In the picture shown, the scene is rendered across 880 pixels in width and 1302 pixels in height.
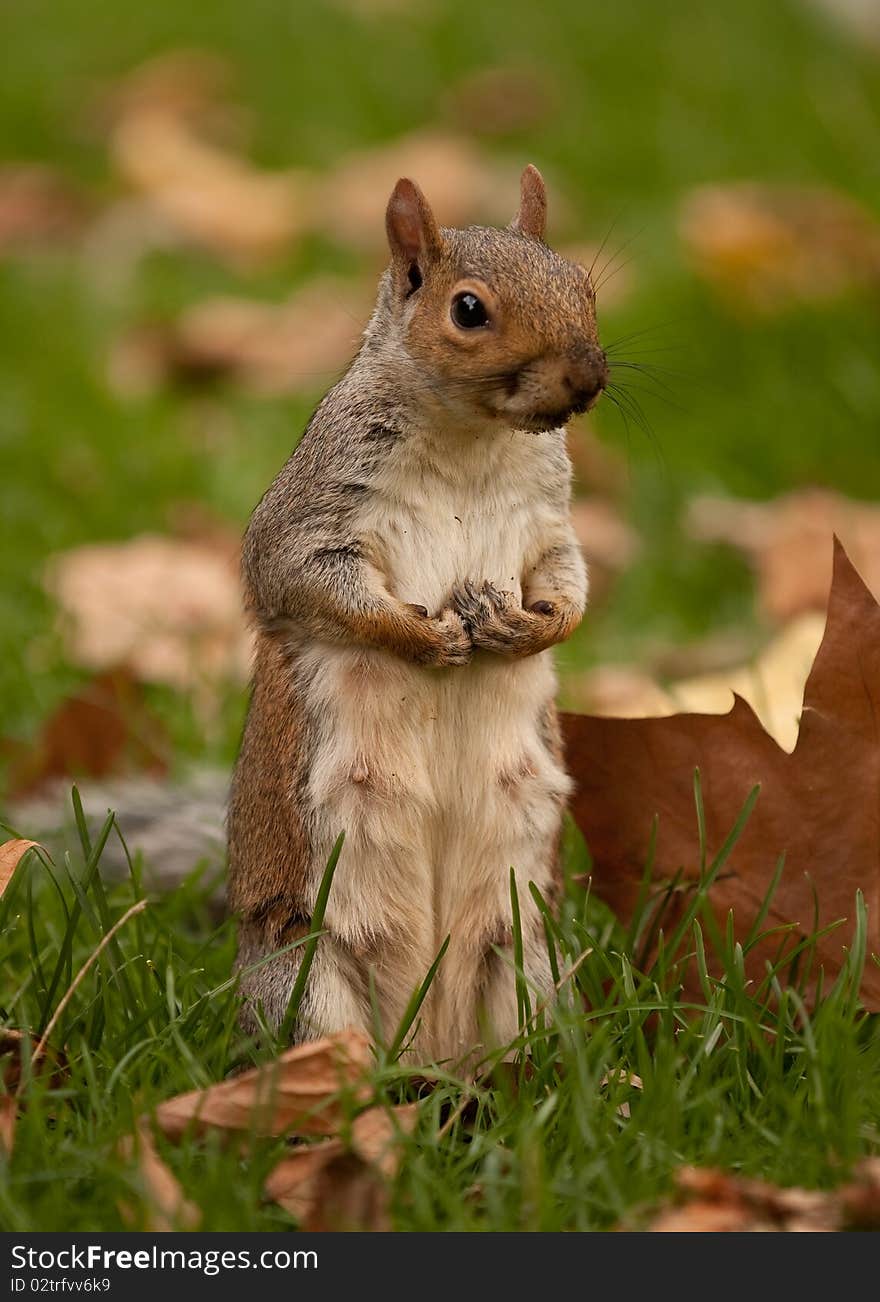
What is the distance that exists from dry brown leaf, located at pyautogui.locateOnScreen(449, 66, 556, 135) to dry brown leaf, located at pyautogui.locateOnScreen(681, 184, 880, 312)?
7.90 ft

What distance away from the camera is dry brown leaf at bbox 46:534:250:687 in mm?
4305

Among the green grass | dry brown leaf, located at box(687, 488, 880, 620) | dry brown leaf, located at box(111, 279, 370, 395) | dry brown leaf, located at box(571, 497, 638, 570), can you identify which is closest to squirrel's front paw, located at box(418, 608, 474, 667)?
the green grass

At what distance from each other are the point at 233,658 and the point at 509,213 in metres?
3.78

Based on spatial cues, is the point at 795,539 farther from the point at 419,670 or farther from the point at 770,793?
the point at 419,670

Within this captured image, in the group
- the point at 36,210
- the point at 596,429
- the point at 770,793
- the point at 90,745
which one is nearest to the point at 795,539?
the point at 596,429

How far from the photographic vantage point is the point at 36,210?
8.45m

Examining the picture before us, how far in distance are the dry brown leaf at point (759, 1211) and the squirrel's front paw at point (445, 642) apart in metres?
0.80

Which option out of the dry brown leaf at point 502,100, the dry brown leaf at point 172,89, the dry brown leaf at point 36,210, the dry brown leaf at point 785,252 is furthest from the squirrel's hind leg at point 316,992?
the dry brown leaf at point 172,89

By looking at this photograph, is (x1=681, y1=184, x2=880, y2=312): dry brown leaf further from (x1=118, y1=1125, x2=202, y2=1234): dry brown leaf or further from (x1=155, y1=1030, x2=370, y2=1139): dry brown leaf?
(x1=118, y1=1125, x2=202, y2=1234): dry brown leaf

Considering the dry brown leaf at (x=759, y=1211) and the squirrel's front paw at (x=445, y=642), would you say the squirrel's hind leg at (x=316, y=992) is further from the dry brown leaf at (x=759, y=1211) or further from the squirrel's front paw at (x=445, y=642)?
the dry brown leaf at (x=759, y=1211)

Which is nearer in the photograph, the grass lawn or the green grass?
the green grass

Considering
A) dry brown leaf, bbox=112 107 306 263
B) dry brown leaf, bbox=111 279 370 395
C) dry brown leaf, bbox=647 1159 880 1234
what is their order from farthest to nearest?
dry brown leaf, bbox=112 107 306 263 → dry brown leaf, bbox=111 279 370 395 → dry brown leaf, bbox=647 1159 880 1234
